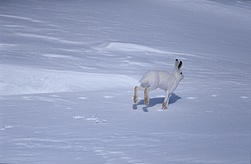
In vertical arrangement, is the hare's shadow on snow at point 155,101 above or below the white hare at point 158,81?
below

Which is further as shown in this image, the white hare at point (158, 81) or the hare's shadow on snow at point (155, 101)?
the hare's shadow on snow at point (155, 101)

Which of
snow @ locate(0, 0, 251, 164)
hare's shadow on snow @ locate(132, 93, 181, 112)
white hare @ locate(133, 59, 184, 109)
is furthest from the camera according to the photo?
hare's shadow on snow @ locate(132, 93, 181, 112)

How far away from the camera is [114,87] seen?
9.89 m

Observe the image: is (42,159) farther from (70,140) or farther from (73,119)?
(73,119)

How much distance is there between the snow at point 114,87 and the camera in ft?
20.6

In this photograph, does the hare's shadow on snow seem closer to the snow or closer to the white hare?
the snow

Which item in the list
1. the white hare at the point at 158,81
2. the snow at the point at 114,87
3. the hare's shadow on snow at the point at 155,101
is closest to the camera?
the snow at the point at 114,87

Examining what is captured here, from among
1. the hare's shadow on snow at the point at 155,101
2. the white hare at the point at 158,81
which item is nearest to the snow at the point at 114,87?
the hare's shadow on snow at the point at 155,101

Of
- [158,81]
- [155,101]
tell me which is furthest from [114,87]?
[158,81]

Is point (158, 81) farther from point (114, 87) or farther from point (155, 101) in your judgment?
point (114, 87)

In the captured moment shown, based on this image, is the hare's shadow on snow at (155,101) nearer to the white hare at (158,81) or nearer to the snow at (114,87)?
the snow at (114,87)

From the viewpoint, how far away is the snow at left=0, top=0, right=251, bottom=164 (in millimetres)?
6293

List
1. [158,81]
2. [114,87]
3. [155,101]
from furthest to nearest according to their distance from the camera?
[114,87] < [155,101] < [158,81]

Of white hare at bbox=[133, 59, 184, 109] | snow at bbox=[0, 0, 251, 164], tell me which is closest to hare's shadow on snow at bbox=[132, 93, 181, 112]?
snow at bbox=[0, 0, 251, 164]
